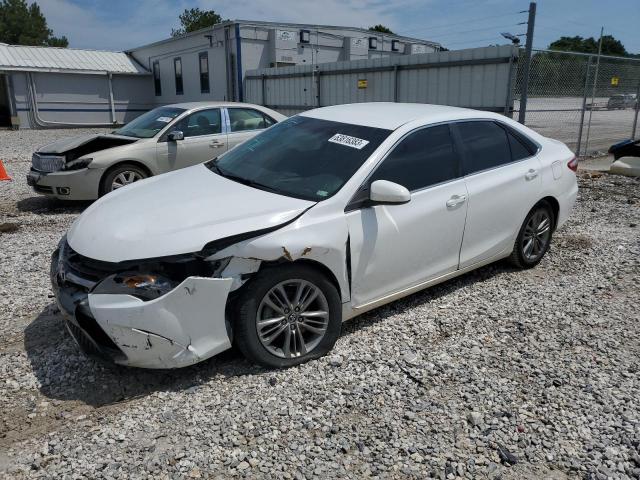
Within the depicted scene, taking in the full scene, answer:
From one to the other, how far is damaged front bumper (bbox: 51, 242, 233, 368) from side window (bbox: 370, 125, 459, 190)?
1.43 meters

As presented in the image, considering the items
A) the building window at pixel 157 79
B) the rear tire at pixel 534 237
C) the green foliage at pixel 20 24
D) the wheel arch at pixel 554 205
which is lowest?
the rear tire at pixel 534 237

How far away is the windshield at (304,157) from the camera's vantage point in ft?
12.0

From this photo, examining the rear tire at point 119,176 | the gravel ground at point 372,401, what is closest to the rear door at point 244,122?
the rear tire at point 119,176

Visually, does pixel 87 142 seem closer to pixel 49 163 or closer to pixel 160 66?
pixel 49 163

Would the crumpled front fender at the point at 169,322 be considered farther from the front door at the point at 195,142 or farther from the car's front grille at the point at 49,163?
the front door at the point at 195,142

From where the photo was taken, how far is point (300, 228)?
3264 millimetres

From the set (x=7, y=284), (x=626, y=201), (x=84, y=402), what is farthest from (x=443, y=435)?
(x=626, y=201)

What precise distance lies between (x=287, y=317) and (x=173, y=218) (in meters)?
0.94

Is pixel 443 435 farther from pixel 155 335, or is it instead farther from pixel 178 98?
pixel 178 98

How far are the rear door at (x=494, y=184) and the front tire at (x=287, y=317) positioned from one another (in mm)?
1488

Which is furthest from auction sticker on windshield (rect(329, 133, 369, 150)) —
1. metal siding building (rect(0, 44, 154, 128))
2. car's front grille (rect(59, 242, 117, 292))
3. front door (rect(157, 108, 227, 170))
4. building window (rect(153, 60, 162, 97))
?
building window (rect(153, 60, 162, 97))

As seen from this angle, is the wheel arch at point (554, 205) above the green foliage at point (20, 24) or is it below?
below

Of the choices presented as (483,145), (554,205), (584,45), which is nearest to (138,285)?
(483,145)

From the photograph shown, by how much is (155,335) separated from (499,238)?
3120 mm
